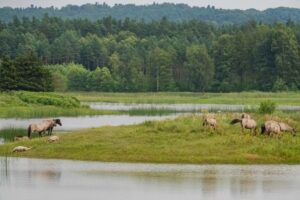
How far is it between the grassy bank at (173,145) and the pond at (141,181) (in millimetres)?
1154

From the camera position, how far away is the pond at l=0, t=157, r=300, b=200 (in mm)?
28500

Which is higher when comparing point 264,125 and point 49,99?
point 264,125

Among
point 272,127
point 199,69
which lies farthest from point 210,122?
point 199,69

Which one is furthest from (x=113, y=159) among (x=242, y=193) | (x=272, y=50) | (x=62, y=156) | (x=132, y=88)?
(x=132, y=88)

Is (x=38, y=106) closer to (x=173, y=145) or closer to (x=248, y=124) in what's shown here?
(x=173, y=145)

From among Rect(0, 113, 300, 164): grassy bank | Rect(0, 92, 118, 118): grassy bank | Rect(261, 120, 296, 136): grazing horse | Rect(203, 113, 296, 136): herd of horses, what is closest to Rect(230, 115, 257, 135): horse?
Rect(203, 113, 296, 136): herd of horses

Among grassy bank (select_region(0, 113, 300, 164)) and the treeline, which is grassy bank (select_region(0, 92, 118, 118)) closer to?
grassy bank (select_region(0, 113, 300, 164))

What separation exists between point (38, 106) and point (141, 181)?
4304 cm

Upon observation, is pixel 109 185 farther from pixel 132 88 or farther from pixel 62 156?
pixel 132 88

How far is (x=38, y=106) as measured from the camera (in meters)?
73.4

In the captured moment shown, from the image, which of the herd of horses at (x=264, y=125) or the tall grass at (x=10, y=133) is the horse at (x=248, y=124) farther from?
the tall grass at (x=10, y=133)

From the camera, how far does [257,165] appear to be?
35812mm

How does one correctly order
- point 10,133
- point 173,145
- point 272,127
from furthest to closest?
point 10,133 → point 272,127 → point 173,145

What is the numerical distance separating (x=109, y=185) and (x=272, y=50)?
10230 centimetres
